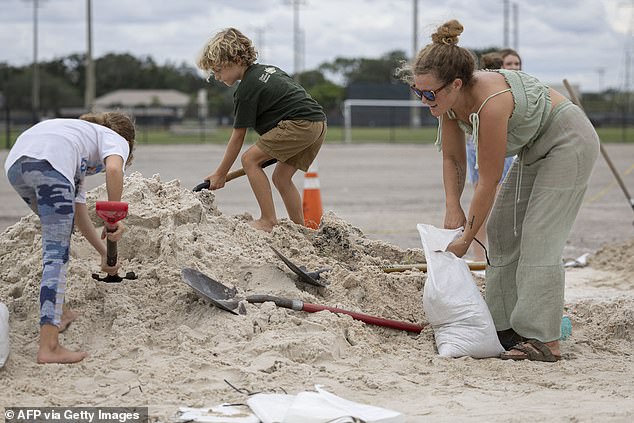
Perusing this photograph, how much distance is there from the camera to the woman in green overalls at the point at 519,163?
4.57 m

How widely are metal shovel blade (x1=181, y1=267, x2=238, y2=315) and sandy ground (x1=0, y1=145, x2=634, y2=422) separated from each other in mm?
72

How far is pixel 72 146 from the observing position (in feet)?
14.5

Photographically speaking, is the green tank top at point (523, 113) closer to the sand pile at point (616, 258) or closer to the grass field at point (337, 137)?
the sand pile at point (616, 258)

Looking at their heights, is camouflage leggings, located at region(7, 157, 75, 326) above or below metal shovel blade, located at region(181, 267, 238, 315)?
above

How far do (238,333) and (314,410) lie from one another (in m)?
1.17

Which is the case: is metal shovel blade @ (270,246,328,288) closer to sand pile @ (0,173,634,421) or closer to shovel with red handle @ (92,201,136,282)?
sand pile @ (0,173,634,421)

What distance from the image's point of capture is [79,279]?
5094 millimetres

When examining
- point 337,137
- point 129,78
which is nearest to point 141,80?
point 129,78

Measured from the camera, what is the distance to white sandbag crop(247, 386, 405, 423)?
3537mm

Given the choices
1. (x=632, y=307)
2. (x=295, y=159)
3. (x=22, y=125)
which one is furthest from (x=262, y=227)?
(x=22, y=125)

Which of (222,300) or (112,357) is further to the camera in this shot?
(222,300)

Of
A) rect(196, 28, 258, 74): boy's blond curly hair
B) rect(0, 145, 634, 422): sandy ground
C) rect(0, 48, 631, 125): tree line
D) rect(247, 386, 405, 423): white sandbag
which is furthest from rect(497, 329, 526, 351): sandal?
rect(0, 48, 631, 125): tree line

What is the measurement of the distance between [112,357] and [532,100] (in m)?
2.48

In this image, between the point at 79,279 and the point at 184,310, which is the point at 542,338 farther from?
the point at 79,279
